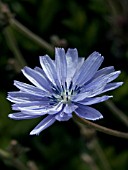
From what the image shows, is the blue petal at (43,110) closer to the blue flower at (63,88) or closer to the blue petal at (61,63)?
the blue flower at (63,88)

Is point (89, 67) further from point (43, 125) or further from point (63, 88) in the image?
point (43, 125)

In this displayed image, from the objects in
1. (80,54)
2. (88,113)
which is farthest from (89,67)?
(80,54)

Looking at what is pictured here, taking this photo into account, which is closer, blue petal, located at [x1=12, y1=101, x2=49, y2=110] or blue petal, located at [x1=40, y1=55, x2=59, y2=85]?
blue petal, located at [x1=12, y1=101, x2=49, y2=110]

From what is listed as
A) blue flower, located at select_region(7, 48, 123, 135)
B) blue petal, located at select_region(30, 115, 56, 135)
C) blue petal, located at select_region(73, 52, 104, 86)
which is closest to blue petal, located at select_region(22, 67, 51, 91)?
blue flower, located at select_region(7, 48, 123, 135)

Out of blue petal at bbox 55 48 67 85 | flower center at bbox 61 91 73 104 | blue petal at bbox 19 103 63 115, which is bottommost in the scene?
blue petal at bbox 19 103 63 115

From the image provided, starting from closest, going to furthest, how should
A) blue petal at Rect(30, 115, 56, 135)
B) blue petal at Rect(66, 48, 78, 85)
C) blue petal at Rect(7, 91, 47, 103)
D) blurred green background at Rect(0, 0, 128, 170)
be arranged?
1. blue petal at Rect(30, 115, 56, 135)
2. blue petal at Rect(7, 91, 47, 103)
3. blue petal at Rect(66, 48, 78, 85)
4. blurred green background at Rect(0, 0, 128, 170)

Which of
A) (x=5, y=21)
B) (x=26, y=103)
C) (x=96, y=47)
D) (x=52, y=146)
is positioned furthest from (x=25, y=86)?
(x=96, y=47)

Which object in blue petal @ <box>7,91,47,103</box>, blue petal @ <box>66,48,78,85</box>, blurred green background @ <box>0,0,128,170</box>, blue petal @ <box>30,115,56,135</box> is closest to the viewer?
blue petal @ <box>30,115,56,135</box>

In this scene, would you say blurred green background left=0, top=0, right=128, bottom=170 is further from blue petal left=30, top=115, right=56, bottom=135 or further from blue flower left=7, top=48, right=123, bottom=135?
blue petal left=30, top=115, right=56, bottom=135

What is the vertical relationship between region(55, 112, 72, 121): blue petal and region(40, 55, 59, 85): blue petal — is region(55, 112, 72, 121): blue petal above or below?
below
